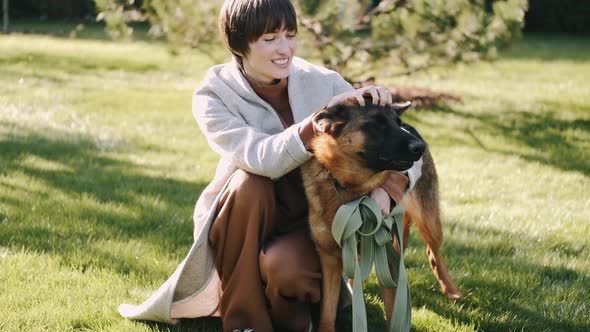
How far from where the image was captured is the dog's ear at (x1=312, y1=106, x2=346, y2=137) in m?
2.85

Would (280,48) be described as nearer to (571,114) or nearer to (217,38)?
(217,38)

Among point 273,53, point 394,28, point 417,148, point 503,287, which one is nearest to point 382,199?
point 417,148

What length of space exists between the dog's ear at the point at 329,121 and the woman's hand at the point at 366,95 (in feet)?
0.24

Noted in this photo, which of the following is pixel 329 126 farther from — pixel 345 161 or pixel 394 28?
pixel 394 28

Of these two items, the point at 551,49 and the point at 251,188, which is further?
the point at 551,49

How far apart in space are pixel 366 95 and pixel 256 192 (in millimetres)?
645

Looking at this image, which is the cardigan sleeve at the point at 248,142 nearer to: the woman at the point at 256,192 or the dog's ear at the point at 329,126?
the woman at the point at 256,192

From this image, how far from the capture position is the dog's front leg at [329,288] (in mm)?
3145

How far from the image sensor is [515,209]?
5.32 metres

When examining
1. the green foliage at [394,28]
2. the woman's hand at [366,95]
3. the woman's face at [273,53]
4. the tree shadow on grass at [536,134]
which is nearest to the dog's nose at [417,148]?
the woman's hand at [366,95]

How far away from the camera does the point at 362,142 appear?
292cm

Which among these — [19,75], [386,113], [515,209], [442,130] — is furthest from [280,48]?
[19,75]

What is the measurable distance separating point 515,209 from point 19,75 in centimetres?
823

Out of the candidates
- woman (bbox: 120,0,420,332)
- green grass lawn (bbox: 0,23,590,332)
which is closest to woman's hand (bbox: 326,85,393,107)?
woman (bbox: 120,0,420,332)
